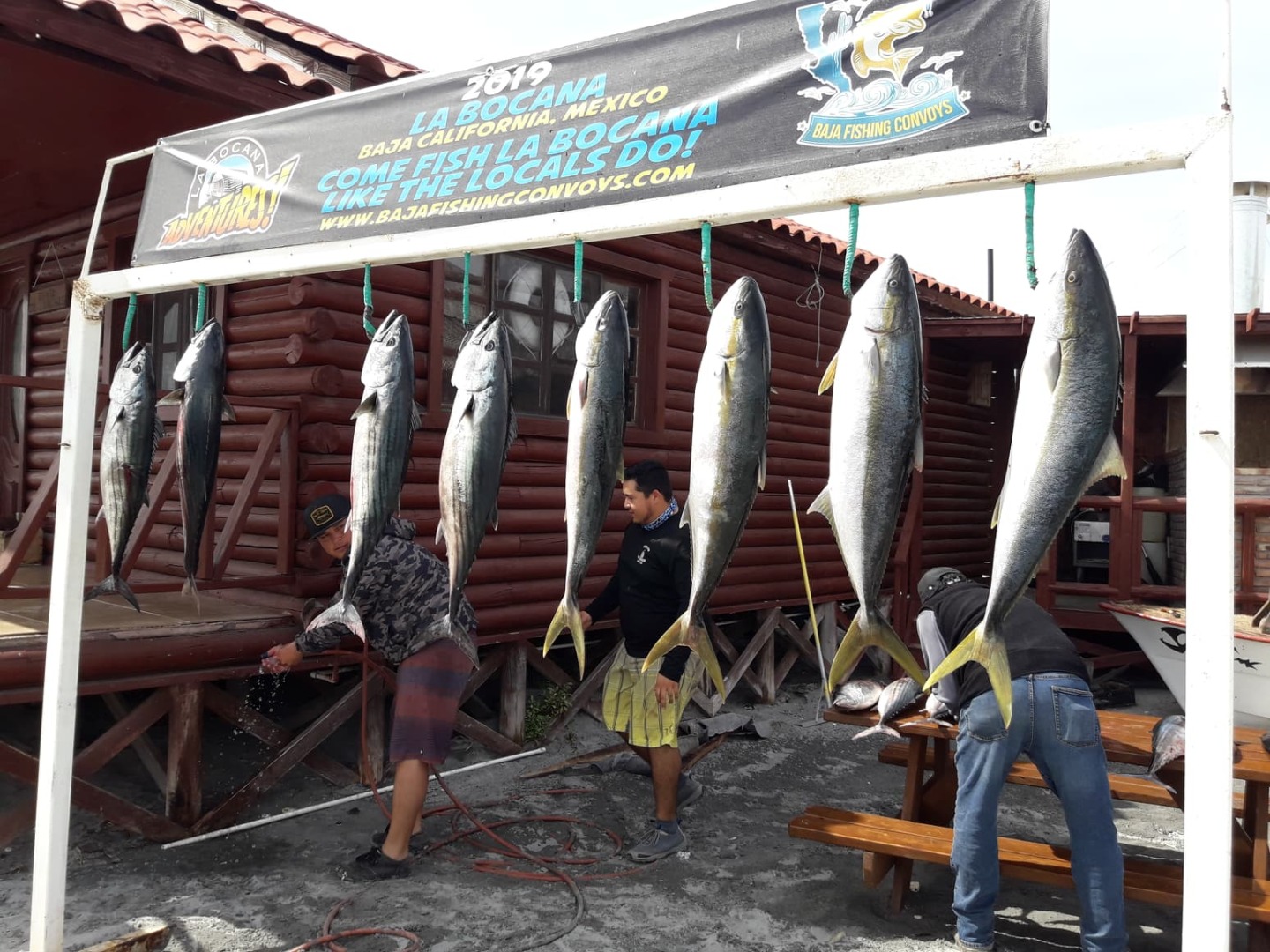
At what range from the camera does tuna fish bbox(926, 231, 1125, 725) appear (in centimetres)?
213

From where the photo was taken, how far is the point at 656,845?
5133 mm

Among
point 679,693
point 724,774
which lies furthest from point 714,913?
point 724,774

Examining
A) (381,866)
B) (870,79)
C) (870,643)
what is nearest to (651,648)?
(381,866)

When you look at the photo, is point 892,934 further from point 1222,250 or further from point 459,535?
point 1222,250

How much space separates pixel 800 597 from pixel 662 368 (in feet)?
10.6

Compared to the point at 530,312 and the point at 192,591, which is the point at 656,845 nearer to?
the point at 192,591

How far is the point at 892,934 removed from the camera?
4262 mm

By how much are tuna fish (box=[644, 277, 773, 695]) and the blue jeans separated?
167 centimetres

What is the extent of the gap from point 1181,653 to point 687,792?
4886 mm

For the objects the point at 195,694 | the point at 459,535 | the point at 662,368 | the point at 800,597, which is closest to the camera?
the point at 459,535

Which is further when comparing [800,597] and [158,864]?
[800,597]

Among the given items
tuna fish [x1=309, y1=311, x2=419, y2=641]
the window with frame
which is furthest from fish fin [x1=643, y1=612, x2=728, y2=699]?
the window with frame

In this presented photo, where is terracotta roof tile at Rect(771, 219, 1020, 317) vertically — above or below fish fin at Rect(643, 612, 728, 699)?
above

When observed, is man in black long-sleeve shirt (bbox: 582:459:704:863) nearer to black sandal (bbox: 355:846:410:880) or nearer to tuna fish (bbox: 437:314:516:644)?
black sandal (bbox: 355:846:410:880)
